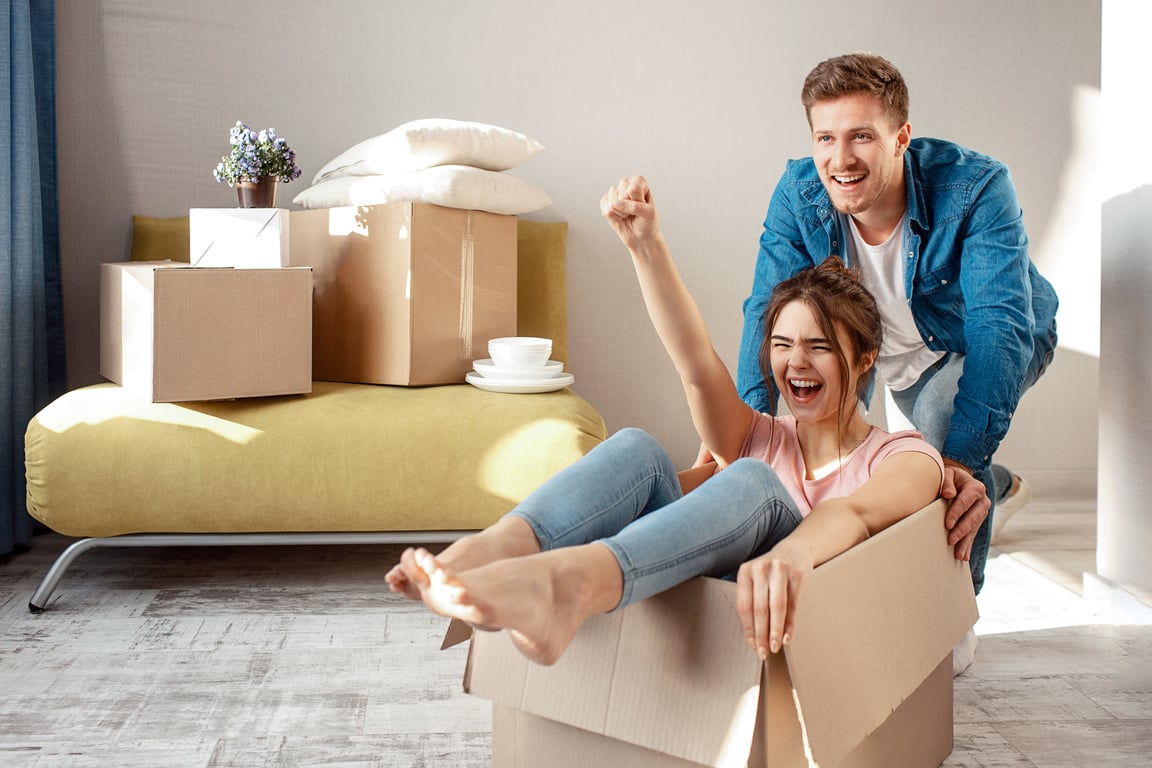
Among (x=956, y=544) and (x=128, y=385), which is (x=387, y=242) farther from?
(x=956, y=544)

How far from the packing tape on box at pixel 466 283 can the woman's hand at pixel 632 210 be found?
1.16m

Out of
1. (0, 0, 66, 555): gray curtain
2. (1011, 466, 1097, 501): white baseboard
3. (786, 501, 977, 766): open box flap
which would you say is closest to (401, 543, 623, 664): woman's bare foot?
(786, 501, 977, 766): open box flap

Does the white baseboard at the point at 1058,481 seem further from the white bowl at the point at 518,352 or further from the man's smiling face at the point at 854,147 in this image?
the man's smiling face at the point at 854,147

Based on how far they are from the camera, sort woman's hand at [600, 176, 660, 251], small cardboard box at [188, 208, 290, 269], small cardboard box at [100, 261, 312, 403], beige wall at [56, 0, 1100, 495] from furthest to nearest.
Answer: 1. beige wall at [56, 0, 1100, 495]
2. small cardboard box at [188, 208, 290, 269]
3. small cardboard box at [100, 261, 312, 403]
4. woman's hand at [600, 176, 660, 251]

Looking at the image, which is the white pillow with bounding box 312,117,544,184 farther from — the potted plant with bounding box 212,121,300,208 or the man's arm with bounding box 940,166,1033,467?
the man's arm with bounding box 940,166,1033,467

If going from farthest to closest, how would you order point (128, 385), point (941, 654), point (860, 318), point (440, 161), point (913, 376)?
point (440, 161)
point (128, 385)
point (913, 376)
point (860, 318)
point (941, 654)

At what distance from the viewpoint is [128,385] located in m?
2.24

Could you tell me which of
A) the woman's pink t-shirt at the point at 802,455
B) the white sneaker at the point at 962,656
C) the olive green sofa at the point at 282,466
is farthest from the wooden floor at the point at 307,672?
the woman's pink t-shirt at the point at 802,455

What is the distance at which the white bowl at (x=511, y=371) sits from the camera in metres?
2.37

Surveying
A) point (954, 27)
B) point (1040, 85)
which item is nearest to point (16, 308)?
point (954, 27)

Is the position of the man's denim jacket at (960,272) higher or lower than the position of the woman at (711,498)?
higher

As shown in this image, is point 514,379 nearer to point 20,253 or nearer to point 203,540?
point 203,540

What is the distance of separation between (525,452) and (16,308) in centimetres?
139

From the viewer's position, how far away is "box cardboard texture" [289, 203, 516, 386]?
2361 mm
